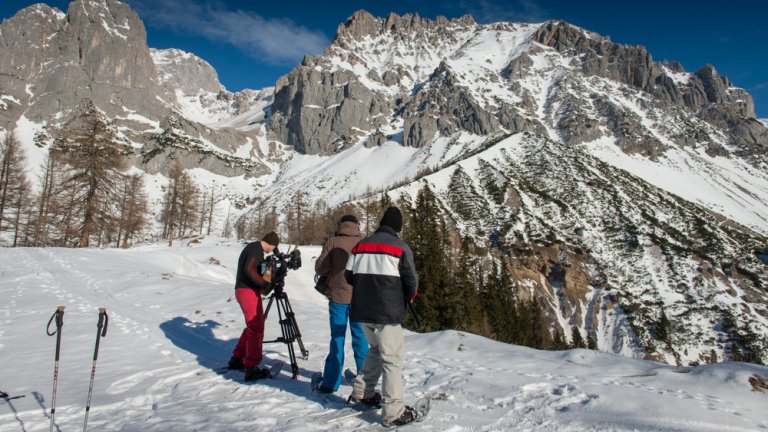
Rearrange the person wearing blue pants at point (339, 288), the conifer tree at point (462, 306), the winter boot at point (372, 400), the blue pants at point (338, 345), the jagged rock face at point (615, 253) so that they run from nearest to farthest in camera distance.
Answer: the winter boot at point (372, 400)
the blue pants at point (338, 345)
the person wearing blue pants at point (339, 288)
the conifer tree at point (462, 306)
the jagged rock face at point (615, 253)

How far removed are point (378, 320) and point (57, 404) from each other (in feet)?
16.2

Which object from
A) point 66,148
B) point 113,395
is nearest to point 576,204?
point 66,148

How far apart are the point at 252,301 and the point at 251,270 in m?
0.54

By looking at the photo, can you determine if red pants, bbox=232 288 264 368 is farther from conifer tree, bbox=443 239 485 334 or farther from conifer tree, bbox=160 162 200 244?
conifer tree, bbox=160 162 200 244

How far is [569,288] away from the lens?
83.1 m

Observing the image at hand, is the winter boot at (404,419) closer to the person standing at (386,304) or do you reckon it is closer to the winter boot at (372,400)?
the person standing at (386,304)

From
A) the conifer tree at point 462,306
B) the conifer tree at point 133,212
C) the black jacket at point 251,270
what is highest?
the conifer tree at point 133,212

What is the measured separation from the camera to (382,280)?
4.98m

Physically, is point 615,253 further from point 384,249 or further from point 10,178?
point 10,178

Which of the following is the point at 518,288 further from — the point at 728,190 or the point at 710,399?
the point at 728,190

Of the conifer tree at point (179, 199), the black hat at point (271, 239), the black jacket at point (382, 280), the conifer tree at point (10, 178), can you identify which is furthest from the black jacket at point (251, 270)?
the conifer tree at point (179, 199)

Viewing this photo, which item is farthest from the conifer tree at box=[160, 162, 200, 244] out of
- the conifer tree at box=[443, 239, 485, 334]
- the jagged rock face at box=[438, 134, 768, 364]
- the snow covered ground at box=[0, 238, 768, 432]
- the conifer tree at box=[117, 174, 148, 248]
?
the jagged rock face at box=[438, 134, 768, 364]

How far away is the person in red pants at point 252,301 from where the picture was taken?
22.2 ft

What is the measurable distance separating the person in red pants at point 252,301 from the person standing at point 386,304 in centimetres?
239
